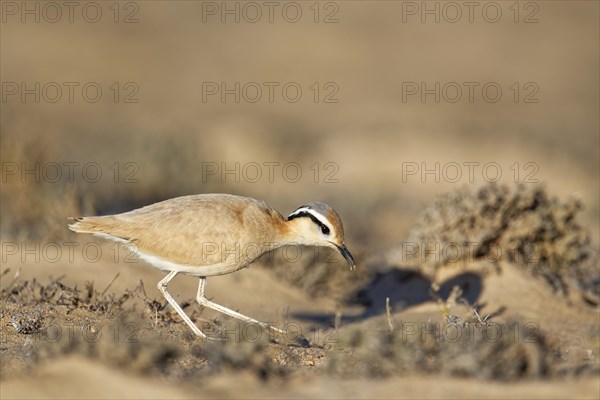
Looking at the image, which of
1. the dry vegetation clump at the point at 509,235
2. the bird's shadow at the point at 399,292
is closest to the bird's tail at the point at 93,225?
the bird's shadow at the point at 399,292

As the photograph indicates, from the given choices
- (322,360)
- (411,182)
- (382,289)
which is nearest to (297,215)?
(322,360)

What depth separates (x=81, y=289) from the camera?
8039 mm

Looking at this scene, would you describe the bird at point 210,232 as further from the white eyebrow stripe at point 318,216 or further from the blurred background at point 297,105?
the blurred background at point 297,105

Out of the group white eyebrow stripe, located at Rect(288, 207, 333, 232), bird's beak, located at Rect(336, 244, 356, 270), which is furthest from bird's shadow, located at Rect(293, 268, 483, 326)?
white eyebrow stripe, located at Rect(288, 207, 333, 232)

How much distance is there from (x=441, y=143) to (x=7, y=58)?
70.9 ft

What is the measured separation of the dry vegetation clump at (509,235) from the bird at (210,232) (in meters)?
2.67

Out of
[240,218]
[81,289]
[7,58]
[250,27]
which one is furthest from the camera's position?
[250,27]

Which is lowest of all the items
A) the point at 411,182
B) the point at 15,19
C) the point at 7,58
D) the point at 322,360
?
the point at 322,360

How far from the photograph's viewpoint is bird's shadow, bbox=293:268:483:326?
30.3ft

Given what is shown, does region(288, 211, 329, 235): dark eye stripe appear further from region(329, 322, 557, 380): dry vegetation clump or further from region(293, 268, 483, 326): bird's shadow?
region(329, 322, 557, 380): dry vegetation clump

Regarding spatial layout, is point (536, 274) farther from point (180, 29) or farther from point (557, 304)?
point (180, 29)

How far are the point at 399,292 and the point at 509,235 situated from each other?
4.82ft

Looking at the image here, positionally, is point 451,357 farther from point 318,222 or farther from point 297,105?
point 297,105

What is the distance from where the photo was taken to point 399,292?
1007 cm
